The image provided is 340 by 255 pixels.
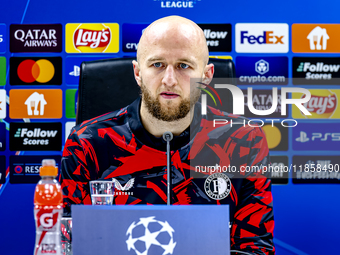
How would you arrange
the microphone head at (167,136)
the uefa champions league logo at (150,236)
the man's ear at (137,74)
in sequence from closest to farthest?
the uefa champions league logo at (150,236), the microphone head at (167,136), the man's ear at (137,74)

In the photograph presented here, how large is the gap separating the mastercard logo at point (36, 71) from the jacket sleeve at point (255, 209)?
1.38m

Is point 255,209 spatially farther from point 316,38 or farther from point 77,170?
point 316,38

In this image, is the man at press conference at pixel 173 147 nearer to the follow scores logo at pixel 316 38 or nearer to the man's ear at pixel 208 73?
the man's ear at pixel 208 73

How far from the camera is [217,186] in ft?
3.90

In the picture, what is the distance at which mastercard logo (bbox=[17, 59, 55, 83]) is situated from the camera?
2.17 meters

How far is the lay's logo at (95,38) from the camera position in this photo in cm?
216

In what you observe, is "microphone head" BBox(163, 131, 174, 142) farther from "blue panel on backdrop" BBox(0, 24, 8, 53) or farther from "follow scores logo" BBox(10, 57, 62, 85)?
"blue panel on backdrop" BBox(0, 24, 8, 53)

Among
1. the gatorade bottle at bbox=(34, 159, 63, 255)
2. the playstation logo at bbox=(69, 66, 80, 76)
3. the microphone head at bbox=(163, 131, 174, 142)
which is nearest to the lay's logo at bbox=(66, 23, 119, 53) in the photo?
the playstation logo at bbox=(69, 66, 80, 76)

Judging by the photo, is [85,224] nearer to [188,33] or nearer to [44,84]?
[188,33]

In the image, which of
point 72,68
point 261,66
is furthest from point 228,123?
point 72,68

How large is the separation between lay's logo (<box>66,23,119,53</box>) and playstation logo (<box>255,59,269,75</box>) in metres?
0.82

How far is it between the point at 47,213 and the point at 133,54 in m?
1.64

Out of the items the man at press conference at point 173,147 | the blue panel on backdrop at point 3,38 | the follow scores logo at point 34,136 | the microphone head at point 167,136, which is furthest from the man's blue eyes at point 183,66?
the blue panel on backdrop at point 3,38

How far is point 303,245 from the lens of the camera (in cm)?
217
